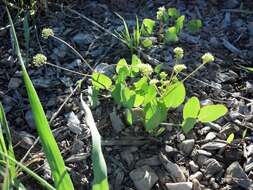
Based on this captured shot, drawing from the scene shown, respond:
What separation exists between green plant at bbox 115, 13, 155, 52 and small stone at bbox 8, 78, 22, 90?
36 cm

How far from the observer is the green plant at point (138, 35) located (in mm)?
1587

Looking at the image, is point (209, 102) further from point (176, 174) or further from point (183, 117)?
point (176, 174)

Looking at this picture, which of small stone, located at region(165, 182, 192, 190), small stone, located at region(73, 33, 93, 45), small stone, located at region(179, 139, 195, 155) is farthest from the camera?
small stone, located at region(73, 33, 93, 45)

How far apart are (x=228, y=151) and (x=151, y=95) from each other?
0.27 m

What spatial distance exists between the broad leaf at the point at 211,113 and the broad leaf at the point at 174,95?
0.07 m

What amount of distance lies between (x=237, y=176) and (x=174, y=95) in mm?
273

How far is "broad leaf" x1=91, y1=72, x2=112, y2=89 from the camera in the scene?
1.37 m

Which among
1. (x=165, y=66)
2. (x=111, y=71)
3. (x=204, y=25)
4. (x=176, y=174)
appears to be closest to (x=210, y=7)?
(x=204, y=25)

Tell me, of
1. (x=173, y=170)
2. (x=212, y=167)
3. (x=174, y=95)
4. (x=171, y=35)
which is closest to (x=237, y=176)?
(x=212, y=167)

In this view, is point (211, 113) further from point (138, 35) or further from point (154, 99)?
point (138, 35)

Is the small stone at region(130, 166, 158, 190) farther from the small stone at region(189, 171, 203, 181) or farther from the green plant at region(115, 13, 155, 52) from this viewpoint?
the green plant at region(115, 13, 155, 52)

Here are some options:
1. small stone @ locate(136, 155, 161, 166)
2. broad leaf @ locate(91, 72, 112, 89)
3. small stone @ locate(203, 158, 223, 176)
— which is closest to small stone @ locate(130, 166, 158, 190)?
small stone @ locate(136, 155, 161, 166)

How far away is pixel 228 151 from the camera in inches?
53.4

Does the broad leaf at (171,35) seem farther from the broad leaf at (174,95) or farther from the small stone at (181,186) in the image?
the small stone at (181,186)
